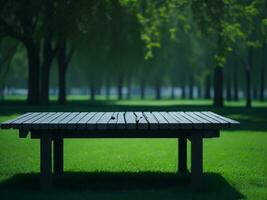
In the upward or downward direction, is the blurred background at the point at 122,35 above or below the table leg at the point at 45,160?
above

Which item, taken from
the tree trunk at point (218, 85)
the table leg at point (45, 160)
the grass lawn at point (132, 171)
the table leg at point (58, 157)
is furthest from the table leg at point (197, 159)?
the tree trunk at point (218, 85)

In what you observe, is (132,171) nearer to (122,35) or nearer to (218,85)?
(218,85)

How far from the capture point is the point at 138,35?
35875 millimetres

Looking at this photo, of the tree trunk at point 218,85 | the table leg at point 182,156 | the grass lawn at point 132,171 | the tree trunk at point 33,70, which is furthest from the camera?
the tree trunk at point 218,85

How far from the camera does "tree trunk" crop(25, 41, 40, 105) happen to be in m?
31.7

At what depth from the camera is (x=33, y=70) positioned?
32.1 meters

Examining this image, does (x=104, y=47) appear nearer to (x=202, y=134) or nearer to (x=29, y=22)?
(x=29, y=22)

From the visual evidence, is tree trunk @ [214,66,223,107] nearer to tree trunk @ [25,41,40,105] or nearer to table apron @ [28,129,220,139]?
tree trunk @ [25,41,40,105]

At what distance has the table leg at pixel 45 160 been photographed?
7.43 meters

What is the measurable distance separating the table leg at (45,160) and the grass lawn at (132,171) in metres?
0.18

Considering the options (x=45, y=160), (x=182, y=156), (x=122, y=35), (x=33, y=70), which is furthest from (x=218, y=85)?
(x=45, y=160)

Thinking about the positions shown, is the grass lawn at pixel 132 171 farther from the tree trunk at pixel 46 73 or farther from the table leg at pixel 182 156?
the tree trunk at pixel 46 73

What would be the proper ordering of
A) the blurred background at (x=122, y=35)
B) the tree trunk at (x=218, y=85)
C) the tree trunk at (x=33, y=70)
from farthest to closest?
the tree trunk at (x=218, y=85) < the tree trunk at (x=33, y=70) < the blurred background at (x=122, y=35)

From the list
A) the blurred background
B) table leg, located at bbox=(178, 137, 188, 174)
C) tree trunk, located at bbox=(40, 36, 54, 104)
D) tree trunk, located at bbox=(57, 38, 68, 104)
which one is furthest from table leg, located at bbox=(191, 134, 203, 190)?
tree trunk, located at bbox=(57, 38, 68, 104)
